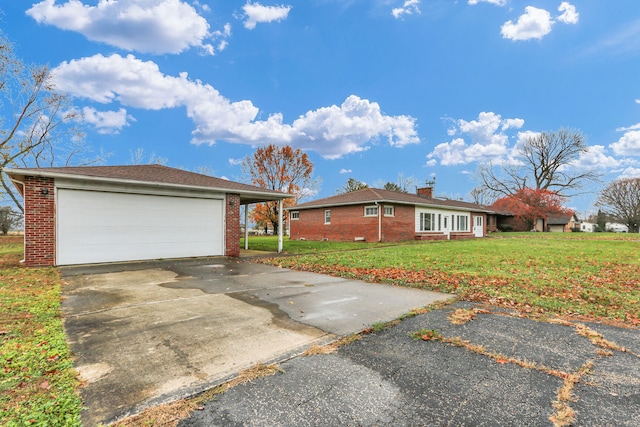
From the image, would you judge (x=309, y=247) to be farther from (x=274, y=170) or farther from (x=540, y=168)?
(x=540, y=168)

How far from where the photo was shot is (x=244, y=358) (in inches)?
113

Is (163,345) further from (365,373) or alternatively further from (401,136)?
(401,136)

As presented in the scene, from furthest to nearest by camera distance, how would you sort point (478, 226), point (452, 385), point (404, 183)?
1. point (404, 183)
2. point (478, 226)
3. point (452, 385)

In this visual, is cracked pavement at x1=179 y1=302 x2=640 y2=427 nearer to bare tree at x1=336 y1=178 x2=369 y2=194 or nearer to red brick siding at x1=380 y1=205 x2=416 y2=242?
red brick siding at x1=380 y1=205 x2=416 y2=242

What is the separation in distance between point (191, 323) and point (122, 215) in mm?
7728

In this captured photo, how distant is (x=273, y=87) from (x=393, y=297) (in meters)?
21.3

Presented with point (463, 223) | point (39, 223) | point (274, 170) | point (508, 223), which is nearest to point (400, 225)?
point (463, 223)

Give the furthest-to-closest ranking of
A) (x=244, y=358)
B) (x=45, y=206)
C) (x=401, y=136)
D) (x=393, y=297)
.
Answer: (x=401, y=136) → (x=45, y=206) → (x=393, y=297) → (x=244, y=358)

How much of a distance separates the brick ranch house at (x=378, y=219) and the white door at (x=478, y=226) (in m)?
1.55

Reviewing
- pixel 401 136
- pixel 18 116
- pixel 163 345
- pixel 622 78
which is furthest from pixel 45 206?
pixel 622 78

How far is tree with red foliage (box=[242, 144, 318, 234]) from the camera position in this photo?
29609 millimetres

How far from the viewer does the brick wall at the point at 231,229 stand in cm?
1191

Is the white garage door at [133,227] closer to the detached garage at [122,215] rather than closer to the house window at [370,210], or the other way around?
the detached garage at [122,215]

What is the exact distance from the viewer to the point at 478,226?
28984 mm
